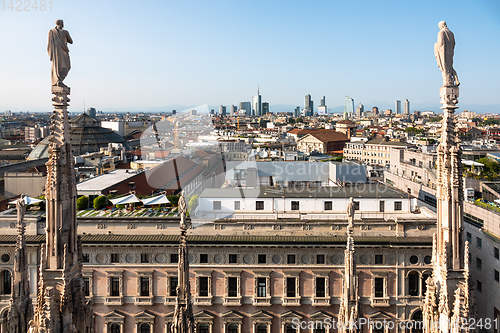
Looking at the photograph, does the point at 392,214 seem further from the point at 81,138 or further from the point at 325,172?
the point at 81,138

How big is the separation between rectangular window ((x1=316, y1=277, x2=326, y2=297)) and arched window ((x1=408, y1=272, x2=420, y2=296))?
15.7 feet

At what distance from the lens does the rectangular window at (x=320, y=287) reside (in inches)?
967

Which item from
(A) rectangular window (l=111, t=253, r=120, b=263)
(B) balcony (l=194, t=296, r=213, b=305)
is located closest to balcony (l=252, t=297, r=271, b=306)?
(B) balcony (l=194, t=296, r=213, b=305)

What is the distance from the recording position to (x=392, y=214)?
2711cm

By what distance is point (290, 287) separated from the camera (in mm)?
24578

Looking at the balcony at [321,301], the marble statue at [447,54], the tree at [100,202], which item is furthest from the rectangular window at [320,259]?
the marble statue at [447,54]

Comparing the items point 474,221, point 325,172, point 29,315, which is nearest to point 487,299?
point 474,221

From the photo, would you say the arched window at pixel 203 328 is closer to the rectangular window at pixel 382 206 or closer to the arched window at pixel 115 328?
the arched window at pixel 115 328

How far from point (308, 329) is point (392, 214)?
28.6 feet

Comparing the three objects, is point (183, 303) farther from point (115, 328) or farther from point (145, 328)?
point (115, 328)

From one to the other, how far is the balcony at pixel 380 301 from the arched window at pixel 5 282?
1995cm

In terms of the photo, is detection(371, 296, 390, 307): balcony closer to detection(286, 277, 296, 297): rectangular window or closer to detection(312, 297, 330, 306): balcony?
detection(312, 297, 330, 306): balcony

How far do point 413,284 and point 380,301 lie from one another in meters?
2.13

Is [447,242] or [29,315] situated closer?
[447,242]
